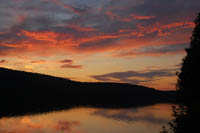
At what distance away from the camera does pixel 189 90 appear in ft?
63.3

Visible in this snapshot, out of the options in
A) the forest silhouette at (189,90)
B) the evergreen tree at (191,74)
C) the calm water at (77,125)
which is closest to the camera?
the forest silhouette at (189,90)

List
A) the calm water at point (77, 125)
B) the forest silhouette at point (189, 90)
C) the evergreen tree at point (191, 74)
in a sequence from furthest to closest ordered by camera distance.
→ 1. the calm water at point (77, 125)
2. the evergreen tree at point (191, 74)
3. the forest silhouette at point (189, 90)

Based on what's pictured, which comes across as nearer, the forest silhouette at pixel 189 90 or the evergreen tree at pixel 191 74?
the forest silhouette at pixel 189 90

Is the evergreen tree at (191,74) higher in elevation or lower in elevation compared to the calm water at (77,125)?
higher

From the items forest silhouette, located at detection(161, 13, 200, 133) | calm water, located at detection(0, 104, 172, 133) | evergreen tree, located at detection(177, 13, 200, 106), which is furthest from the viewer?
calm water, located at detection(0, 104, 172, 133)

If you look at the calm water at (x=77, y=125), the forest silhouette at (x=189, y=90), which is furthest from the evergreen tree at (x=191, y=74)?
the calm water at (x=77, y=125)

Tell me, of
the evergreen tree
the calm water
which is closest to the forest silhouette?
the evergreen tree

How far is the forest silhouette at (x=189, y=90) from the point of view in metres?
17.8

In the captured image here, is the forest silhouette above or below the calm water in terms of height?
above

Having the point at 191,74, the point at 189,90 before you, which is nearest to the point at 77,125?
the point at 189,90

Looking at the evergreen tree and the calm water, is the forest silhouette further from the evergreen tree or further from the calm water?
the calm water

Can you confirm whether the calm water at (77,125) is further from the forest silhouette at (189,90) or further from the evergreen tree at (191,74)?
the evergreen tree at (191,74)

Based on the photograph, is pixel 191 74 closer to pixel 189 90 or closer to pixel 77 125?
pixel 189 90

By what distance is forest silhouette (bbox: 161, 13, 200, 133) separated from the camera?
1779cm
